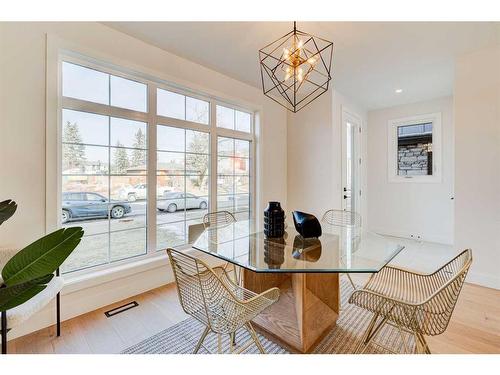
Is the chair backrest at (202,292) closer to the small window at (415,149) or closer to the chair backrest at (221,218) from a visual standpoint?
the chair backrest at (221,218)

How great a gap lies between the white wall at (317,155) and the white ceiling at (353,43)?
1.78 ft

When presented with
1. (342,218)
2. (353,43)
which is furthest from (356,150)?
(353,43)

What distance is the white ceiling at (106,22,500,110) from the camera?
2.18 metres

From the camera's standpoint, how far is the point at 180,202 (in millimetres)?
2889

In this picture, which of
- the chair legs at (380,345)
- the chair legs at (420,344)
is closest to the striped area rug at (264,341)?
the chair legs at (380,345)

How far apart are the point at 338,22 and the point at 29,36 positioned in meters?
2.47

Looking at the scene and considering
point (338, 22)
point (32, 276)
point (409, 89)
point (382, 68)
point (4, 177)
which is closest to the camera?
point (32, 276)

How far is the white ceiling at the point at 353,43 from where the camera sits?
7.16 ft

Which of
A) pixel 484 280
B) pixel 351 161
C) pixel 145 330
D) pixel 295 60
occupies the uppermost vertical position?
pixel 295 60

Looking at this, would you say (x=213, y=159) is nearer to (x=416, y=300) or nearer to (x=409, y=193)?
(x=416, y=300)

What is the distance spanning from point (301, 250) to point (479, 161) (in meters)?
2.44
